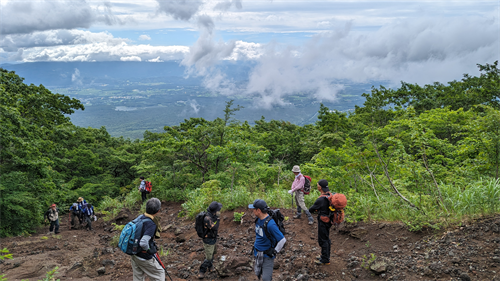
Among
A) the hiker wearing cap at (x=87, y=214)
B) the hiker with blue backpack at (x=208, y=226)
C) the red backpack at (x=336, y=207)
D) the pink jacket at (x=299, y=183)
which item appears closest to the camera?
the red backpack at (x=336, y=207)

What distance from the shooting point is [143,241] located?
391 centimetres

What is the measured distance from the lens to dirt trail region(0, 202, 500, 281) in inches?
175

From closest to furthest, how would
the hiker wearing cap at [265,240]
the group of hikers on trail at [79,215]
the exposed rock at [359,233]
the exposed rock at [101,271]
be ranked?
the hiker wearing cap at [265,240], the exposed rock at [101,271], the exposed rock at [359,233], the group of hikers on trail at [79,215]

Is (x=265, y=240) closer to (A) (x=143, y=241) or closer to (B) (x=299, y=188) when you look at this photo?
(A) (x=143, y=241)

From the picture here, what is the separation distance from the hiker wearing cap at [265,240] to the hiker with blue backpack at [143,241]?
1.55 metres

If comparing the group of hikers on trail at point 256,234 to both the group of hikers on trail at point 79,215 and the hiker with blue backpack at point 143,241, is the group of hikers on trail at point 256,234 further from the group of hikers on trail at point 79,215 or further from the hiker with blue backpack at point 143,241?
the group of hikers on trail at point 79,215

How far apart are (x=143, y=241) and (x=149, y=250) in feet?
0.91

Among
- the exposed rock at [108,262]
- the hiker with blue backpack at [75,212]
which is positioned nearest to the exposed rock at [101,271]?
the exposed rock at [108,262]

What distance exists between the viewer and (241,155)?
11.8 m

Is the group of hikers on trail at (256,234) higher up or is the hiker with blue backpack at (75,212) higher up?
the group of hikers on trail at (256,234)

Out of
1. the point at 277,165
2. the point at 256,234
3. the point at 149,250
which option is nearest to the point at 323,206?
the point at 256,234

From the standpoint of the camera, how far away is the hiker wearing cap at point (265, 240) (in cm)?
412

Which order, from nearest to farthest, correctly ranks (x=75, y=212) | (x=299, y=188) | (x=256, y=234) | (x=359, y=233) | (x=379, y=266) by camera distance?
(x=256, y=234) → (x=379, y=266) → (x=359, y=233) → (x=299, y=188) → (x=75, y=212)

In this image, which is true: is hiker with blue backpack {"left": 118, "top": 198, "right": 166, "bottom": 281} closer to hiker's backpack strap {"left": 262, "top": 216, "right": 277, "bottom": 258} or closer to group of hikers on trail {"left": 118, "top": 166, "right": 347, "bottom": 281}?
group of hikers on trail {"left": 118, "top": 166, "right": 347, "bottom": 281}
